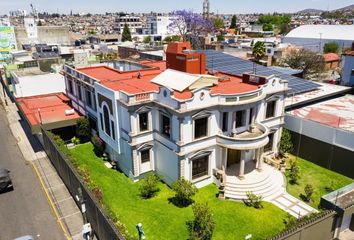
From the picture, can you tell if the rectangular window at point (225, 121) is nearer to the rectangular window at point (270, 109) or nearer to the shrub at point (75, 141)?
the rectangular window at point (270, 109)

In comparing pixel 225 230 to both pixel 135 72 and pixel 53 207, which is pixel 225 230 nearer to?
pixel 53 207

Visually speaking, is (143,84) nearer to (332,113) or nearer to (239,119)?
(239,119)

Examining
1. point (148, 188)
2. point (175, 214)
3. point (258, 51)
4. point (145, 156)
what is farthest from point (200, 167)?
point (258, 51)

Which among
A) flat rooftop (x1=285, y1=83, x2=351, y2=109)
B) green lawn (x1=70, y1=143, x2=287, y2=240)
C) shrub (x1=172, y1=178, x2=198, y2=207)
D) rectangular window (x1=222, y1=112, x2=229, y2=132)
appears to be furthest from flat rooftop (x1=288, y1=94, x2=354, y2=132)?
shrub (x1=172, y1=178, x2=198, y2=207)

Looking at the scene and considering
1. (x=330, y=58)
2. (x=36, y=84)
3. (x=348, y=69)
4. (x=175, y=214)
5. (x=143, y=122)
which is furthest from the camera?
(x=330, y=58)

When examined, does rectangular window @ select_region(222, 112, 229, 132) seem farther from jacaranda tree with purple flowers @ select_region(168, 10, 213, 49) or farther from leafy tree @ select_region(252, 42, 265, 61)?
jacaranda tree with purple flowers @ select_region(168, 10, 213, 49)

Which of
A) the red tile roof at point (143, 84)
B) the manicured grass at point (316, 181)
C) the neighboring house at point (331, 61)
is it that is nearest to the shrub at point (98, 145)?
the red tile roof at point (143, 84)
